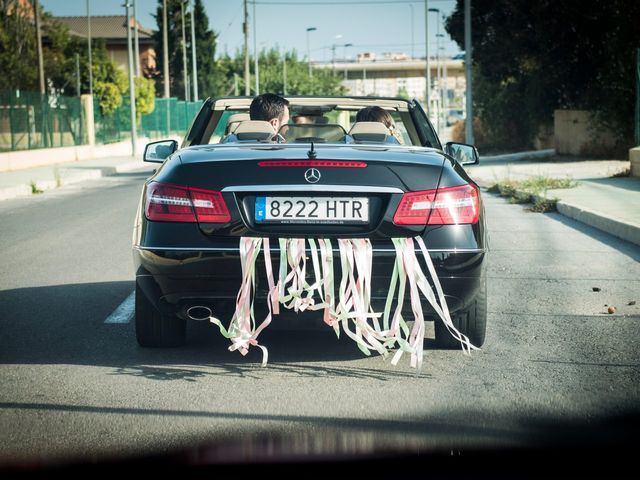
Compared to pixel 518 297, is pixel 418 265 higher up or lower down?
higher up

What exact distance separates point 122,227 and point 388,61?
3955 inches

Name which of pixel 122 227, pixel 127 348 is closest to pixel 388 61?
pixel 122 227

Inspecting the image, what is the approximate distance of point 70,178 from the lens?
2580cm

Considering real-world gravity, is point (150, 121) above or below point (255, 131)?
below

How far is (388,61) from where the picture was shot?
112m

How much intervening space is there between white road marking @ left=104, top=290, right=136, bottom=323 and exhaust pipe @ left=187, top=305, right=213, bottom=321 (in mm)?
1552

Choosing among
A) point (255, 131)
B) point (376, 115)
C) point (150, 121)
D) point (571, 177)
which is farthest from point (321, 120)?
point (150, 121)

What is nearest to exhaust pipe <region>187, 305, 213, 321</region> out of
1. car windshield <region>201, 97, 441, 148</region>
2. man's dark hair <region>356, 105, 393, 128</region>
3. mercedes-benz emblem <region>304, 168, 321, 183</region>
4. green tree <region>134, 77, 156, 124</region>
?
mercedes-benz emblem <region>304, 168, 321, 183</region>

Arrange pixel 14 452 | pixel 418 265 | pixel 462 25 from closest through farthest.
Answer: pixel 14 452 < pixel 418 265 < pixel 462 25

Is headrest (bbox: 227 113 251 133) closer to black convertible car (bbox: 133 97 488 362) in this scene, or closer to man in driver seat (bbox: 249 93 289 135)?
man in driver seat (bbox: 249 93 289 135)

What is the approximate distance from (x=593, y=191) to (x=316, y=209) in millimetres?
12646

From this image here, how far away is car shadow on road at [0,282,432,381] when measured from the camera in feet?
17.4

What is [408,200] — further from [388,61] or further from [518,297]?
[388,61]

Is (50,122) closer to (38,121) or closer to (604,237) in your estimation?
(38,121)
